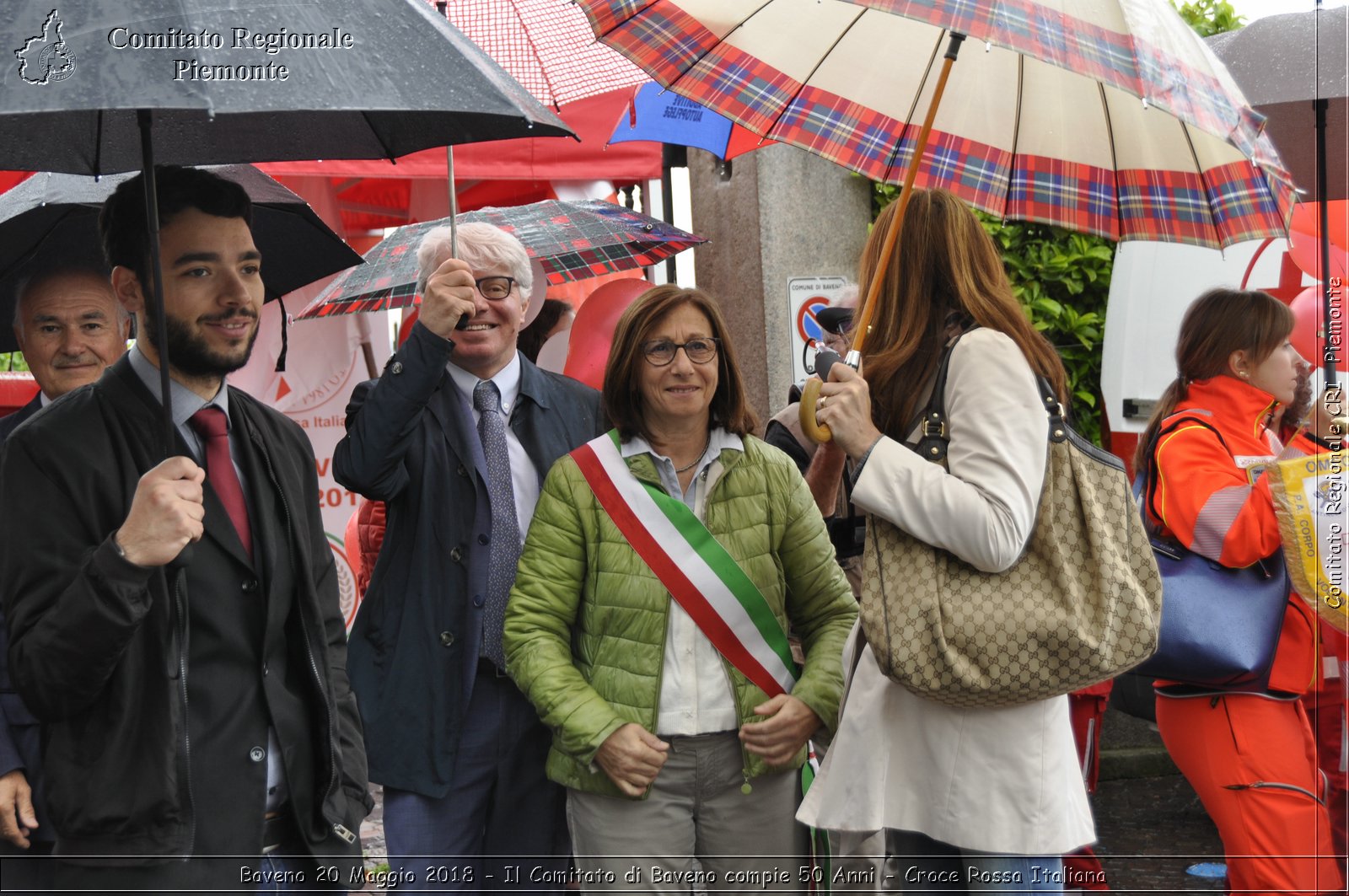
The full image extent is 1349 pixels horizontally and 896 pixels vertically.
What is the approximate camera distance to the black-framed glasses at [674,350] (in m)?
3.65

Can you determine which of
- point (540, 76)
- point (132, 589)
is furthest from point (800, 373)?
point (132, 589)

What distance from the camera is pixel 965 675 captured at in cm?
281

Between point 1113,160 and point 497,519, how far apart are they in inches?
74.9

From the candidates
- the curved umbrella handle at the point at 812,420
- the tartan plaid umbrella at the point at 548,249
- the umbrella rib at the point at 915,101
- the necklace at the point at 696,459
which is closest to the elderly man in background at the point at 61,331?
the tartan plaid umbrella at the point at 548,249

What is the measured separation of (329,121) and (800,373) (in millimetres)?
4368

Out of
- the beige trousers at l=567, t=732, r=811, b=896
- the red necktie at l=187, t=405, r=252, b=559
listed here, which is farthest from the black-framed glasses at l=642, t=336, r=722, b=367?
the red necktie at l=187, t=405, r=252, b=559

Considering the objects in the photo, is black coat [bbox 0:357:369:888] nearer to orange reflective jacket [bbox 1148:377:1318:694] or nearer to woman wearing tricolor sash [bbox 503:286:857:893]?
woman wearing tricolor sash [bbox 503:286:857:893]

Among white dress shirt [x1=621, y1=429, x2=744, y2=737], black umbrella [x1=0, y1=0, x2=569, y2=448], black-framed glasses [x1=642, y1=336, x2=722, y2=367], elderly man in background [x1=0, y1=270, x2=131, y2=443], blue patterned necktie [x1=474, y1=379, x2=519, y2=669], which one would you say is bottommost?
white dress shirt [x1=621, y1=429, x2=744, y2=737]

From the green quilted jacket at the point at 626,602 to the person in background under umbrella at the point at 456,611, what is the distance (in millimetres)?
180

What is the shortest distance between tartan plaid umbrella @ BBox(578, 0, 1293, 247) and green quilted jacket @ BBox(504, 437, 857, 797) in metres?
0.90

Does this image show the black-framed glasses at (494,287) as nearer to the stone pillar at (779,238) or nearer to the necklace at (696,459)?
the necklace at (696,459)

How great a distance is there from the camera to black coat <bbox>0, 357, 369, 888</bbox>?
2.41 meters

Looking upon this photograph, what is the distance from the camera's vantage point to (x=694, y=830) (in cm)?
350

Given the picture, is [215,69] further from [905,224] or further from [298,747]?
[905,224]
